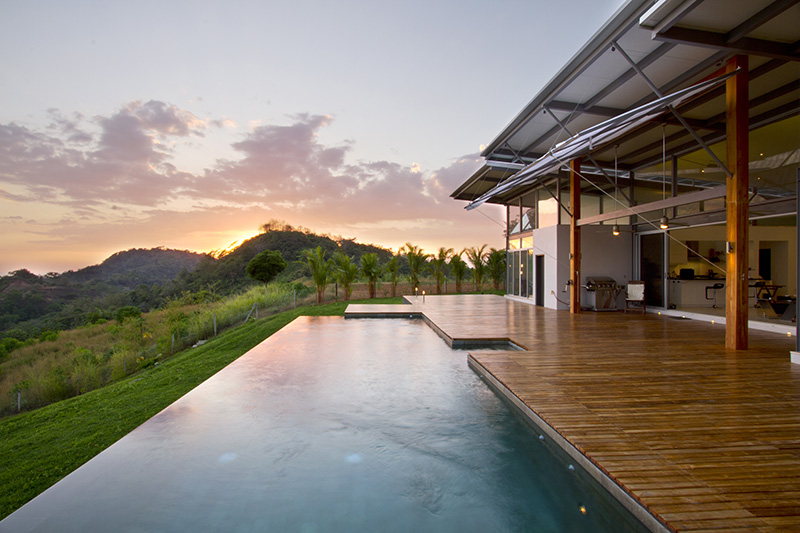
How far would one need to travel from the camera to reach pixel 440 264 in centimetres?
1962

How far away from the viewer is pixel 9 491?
3.96 metres

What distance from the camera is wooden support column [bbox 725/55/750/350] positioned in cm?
570

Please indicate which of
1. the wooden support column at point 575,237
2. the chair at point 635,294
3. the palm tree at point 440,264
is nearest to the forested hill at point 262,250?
the palm tree at point 440,264

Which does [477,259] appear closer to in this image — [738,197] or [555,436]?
[738,197]

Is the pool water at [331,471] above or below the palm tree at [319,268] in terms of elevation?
below

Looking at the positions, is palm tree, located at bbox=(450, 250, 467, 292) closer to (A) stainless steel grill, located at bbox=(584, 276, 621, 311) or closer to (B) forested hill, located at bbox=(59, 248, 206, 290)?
(A) stainless steel grill, located at bbox=(584, 276, 621, 311)

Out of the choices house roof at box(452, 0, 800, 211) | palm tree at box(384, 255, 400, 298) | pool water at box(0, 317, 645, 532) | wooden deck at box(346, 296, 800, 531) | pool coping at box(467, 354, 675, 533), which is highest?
house roof at box(452, 0, 800, 211)

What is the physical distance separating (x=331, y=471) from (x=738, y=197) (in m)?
6.54

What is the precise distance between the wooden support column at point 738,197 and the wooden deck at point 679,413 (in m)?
0.48

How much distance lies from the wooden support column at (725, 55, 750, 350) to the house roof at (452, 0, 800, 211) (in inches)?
18.6

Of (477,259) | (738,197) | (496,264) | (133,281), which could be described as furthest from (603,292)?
(133,281)

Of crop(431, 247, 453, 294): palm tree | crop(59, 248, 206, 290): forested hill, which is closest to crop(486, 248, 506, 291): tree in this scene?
crop(431, 247, 453, 294): palm tree

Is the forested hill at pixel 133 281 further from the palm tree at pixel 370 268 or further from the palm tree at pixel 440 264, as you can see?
the palm tree at pixel 440 264

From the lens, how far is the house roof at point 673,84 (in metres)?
4.75
